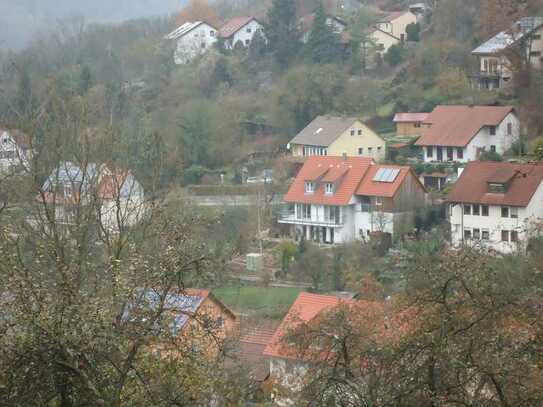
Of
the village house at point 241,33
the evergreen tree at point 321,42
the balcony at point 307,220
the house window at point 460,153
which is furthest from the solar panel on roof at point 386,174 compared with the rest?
the village house at point 241,33

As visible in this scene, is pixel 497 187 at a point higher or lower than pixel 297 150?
lower

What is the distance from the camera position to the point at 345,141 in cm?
2280

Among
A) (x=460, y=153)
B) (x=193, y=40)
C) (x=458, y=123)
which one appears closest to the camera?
(x=460, y=153)

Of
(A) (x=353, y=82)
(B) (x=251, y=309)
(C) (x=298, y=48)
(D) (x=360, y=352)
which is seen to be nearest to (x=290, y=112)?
(A) (x=353, y=82)

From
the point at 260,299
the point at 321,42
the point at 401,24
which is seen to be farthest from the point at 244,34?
the point at 260,299

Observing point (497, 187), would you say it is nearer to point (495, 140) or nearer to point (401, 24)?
point (495, 140)

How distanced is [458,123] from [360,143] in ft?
7.66

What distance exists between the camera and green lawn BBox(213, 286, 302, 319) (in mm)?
14742

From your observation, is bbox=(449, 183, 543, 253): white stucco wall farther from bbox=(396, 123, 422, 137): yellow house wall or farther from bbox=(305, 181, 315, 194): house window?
bbox=(396, 123, 422, 137): yellow house wall

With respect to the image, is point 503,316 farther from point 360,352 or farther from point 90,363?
point 90,363

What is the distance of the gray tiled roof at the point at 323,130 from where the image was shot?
22734 millimetres

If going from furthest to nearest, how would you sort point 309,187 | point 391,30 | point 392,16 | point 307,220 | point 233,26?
point 233,26
point 392,16
point 391,30
point 309,187
point 307,220

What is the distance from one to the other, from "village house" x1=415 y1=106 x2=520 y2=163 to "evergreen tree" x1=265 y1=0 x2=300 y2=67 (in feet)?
24.4

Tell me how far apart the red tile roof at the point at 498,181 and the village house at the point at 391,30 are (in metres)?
10.6
